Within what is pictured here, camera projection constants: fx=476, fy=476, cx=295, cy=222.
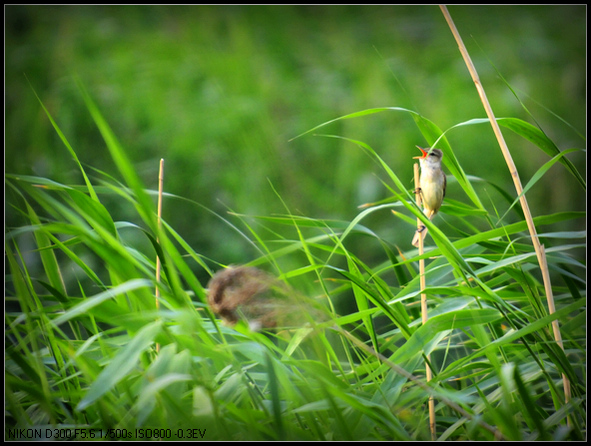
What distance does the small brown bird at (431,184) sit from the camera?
760 millimetres

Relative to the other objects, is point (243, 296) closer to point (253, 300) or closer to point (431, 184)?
point (253, 300)

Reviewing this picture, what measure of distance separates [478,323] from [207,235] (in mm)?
1085

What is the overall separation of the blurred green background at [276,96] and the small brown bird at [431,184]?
1.93ft

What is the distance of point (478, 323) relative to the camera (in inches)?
22.0

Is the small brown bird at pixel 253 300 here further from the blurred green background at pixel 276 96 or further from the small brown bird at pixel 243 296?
the blurred green background at pixel 276 96

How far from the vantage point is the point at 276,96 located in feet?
5.69

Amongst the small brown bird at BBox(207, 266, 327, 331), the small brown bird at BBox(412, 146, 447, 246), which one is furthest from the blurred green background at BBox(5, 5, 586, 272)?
the small brown bird at BBox(207, 266, 327, 331)

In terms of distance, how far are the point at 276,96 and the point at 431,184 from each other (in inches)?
41.3

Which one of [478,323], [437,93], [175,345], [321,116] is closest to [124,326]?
[175,345]

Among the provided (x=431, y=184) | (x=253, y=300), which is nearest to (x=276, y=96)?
(x=431, y=184)

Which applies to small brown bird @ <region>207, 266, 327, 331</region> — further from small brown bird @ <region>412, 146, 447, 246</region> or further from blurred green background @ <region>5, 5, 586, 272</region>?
blurred green background @ <region>5, 5, 586, 272</region>

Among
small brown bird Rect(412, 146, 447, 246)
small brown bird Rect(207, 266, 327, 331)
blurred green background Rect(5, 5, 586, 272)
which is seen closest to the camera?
small brown bird Rect(207, 266, 327, 331)

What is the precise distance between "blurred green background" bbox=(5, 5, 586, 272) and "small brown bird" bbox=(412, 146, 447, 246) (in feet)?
1.93

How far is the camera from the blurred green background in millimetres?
1464
